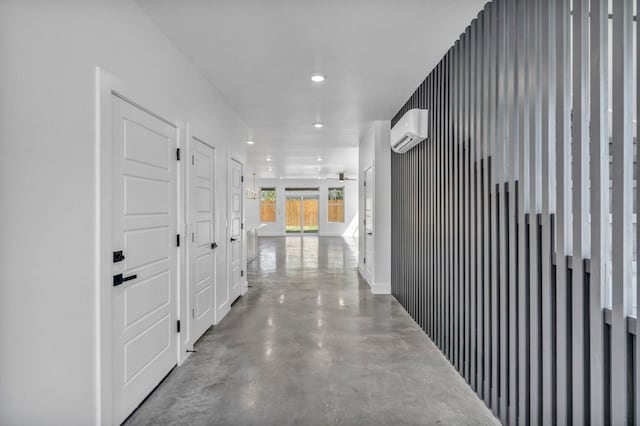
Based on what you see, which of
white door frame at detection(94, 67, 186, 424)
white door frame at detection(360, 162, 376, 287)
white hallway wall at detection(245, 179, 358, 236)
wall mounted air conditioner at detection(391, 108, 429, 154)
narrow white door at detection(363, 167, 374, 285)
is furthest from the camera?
white hallway wall at detection(245, 179, 358, 236)

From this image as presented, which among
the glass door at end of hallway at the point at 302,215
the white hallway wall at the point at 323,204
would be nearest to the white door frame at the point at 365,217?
the white hallway wall at the point at 323,204

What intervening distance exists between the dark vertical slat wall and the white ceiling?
38 centimetres

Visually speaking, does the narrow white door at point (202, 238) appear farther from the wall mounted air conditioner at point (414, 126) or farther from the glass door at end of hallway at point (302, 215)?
the glass door at end of hallway at point (302, 215)

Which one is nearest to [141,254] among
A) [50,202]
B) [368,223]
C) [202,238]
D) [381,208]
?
[50,202]

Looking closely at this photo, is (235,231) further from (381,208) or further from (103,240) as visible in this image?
(103,240)

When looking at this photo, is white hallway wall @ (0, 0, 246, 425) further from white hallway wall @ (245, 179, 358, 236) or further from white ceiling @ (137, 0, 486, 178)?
white hallway wall @ (245, 179, 358, 236)

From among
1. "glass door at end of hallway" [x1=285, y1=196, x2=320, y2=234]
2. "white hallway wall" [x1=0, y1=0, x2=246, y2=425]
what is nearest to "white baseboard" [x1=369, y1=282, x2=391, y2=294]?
"white hallway wall" [x1=0, y1=0, x2=246, y2=425]

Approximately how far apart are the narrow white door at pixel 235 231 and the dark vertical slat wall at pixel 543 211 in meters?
2.75

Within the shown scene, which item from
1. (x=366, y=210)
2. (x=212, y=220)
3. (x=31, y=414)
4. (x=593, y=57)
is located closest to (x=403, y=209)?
(x=366, y=210)

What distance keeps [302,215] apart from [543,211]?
14.0m

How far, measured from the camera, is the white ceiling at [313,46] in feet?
7.70

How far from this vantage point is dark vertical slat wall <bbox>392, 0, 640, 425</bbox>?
1364 millimetres

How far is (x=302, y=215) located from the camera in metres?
15.6

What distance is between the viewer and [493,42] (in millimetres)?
2287
